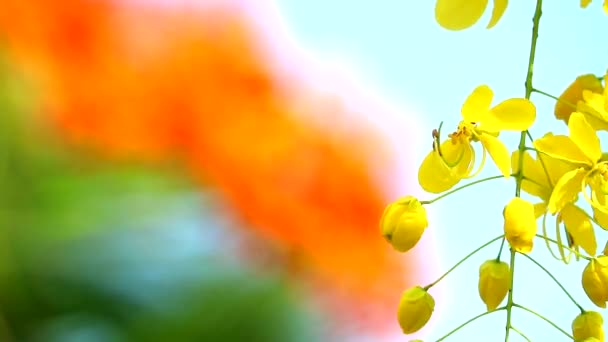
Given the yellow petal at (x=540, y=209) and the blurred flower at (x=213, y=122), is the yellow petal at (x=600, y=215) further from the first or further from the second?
the blurred flower at (x=213, y=122)

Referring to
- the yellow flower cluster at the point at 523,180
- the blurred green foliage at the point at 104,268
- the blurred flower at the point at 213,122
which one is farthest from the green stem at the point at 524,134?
the blurred flower at the point at 213,122

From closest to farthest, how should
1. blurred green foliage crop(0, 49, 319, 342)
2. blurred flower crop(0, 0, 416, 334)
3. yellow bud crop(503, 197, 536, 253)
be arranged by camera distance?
yellow bud crop(503, 197, 536, 253), blurred green foliage crop(0, 49, 319, 342), blurred flower crop(0, 0, 416, 334)

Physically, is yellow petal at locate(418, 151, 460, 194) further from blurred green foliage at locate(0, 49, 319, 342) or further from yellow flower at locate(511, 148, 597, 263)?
blurred green foliage at locate(0, 49, 319, 342)

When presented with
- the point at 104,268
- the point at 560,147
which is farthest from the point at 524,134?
the point at 104,268

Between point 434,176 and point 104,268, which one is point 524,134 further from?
point 104,268

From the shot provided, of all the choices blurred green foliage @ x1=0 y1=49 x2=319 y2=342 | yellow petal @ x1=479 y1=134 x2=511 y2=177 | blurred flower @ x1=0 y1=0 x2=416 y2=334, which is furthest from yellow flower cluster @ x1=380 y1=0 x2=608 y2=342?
blurred flower @ x1=0 y1=0 x2=416 y2=334

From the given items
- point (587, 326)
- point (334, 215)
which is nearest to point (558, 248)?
point (587, 326)
